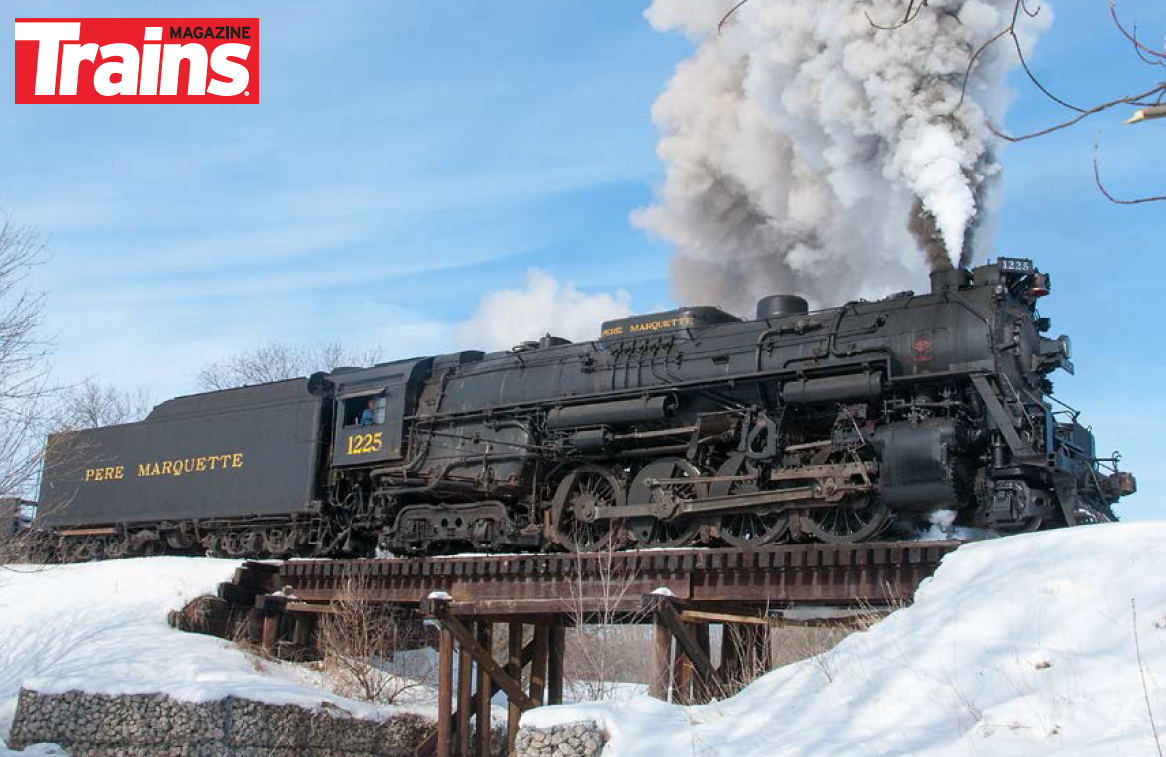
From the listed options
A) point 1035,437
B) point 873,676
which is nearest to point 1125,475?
point 1035,437

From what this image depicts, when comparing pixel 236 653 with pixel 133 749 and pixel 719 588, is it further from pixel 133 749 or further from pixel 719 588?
pixel 719 588

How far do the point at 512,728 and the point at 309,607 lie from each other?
3926 mm

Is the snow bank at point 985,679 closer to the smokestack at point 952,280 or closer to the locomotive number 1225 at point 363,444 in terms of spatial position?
the smokestack at point 952,280

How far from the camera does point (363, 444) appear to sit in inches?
690

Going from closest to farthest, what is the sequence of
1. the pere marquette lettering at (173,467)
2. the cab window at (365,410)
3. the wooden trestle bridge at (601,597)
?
the wooden trestle bridge at (601,597) < the cab window at (365,410) < the pere marquette lettering at (173,467)

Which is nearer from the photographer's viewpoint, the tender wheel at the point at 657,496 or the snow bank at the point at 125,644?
the tender wheel at the point at 657,496

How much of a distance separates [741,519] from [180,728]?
7477 mm

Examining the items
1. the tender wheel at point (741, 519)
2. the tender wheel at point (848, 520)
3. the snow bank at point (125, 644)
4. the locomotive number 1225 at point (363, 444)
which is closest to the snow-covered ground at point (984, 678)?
the tender wheel at point (848, 520)

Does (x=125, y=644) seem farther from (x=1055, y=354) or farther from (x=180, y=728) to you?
(x=1055, y=354)

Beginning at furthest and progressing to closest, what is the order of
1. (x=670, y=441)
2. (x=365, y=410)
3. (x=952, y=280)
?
1. (x=365, y=410)
2. (x=670, y=441)
3. (x=952, y=280)

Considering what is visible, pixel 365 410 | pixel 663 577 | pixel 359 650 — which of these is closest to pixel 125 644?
pixel 359 650

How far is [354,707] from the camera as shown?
1449 centimetres

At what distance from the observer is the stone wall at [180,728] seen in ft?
44.4

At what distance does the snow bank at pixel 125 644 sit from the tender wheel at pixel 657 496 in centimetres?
429
